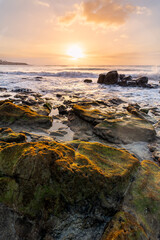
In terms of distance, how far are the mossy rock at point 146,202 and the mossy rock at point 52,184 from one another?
0.18m

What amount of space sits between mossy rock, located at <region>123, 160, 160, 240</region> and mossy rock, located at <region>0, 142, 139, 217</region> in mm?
176

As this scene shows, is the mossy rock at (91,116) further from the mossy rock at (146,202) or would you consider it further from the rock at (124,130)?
the mossy rock at (146,202)

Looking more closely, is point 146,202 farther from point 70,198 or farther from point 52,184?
point 52,184

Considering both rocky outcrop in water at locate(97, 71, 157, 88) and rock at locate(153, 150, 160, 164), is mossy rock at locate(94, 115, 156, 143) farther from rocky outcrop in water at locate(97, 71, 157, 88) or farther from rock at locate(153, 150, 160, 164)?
rocky outcrop in water at locate(97, 71, 157, 88)

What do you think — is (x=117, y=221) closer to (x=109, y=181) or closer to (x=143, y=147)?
(x=109, y=181)

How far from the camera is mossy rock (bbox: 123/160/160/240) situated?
5.43 ft

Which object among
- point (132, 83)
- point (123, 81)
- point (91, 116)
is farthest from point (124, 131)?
point (123, 81)

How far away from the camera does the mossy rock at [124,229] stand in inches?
57.0

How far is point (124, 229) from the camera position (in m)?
1.52

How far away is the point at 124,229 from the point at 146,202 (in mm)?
538

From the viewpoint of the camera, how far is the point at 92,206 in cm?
169

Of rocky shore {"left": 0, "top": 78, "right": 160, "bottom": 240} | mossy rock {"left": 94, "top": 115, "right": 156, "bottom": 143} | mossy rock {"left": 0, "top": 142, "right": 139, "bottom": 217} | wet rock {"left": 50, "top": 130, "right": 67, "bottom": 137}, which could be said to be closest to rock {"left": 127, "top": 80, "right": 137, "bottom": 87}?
mossy rock {"left": 94, "top": 115, "right": 156, "bottom": 143}

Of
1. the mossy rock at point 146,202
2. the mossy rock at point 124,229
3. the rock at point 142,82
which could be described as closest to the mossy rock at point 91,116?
the mossy rock at point 146,202

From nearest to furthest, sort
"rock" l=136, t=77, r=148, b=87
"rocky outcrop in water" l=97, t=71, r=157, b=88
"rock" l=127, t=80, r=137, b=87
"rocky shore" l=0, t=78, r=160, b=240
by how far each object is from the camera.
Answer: "rocky shore" l=0, t=78, r=160, b=240, "rock" l=136, t=77, r=148, b=87, "rocky outcrop in water" l=97, t=71, r=157, b=88, "rock" l=127, t=80, r=137, b=87
